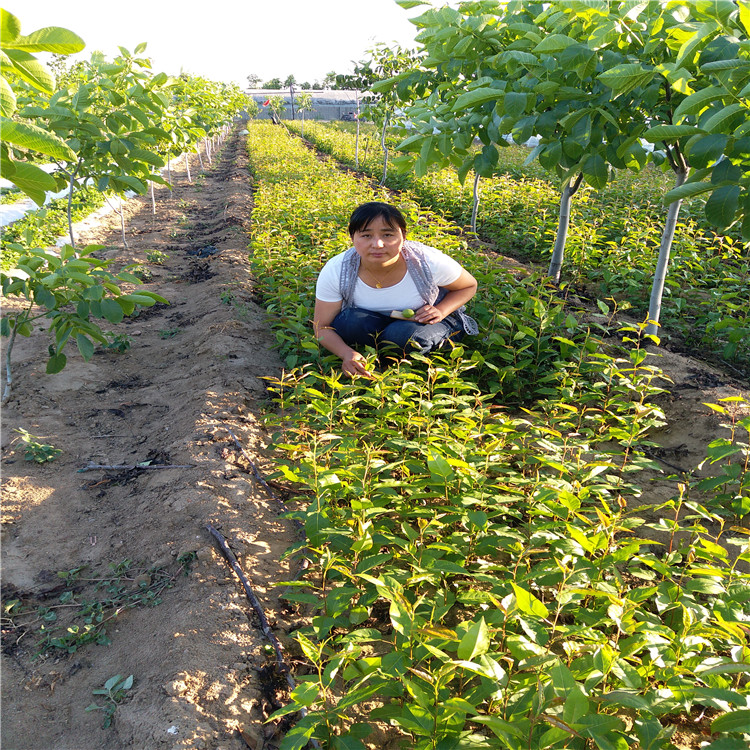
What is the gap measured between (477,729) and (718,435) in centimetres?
203

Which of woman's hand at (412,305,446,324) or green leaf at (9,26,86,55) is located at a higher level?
green leaf at (9,26,86,55)

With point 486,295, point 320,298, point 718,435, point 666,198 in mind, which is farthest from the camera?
point 486,295

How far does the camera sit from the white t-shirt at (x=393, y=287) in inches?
→ 128

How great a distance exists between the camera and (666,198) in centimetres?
200

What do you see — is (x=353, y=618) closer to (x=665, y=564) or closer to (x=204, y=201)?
(x=665, y=564)

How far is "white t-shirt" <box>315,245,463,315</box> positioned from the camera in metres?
3.26

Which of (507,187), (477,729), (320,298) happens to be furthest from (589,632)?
(507,187)

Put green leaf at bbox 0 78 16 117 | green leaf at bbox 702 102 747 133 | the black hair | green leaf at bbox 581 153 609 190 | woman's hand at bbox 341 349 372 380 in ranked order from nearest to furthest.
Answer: green leaf at bbox 0 78 16 117 → green leaf at bbox 702 102 747 133 → green leaf at bbox 581 153 609 190 → woman's hand at bbox 341 349 372 380 → the black hair

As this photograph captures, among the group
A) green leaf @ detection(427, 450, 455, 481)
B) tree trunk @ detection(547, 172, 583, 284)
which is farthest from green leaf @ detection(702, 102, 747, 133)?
tree trunk @ detection(547, 172, 583, 284)

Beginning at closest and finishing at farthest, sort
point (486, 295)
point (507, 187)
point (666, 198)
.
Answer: point (666, 198) < point (486, 295) < point (507, 187)

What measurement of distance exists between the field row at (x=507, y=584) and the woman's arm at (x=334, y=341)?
118 millimetres

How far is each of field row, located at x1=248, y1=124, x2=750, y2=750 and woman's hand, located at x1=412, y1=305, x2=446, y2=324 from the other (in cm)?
28

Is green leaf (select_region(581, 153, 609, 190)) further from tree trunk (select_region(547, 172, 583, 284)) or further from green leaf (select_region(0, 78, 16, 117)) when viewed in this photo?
green leaf (select_region(0, 78, 16, 117))

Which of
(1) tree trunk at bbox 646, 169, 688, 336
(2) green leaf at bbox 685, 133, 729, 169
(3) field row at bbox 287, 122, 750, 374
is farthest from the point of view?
(3) field row at bbox 287, 122, 750, 374
